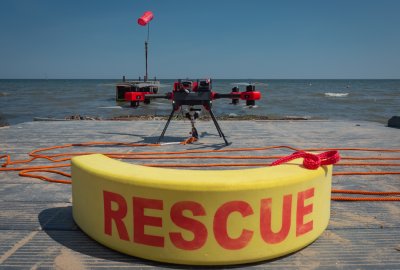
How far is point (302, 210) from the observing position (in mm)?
2848

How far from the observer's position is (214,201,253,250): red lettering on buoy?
8.54ft

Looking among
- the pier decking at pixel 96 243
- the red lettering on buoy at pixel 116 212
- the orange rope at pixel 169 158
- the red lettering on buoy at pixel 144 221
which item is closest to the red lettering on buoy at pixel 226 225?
the pier decking at pixel 96 243

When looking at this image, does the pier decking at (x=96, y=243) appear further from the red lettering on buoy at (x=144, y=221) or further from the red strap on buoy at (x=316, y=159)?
the red strap on buoy at (x=316, y=159)

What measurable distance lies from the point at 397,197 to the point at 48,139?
7.69m

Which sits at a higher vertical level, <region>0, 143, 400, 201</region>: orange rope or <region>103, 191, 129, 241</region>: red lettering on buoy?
<region>103, 191, 129, 241</region>: red lettering on buoy

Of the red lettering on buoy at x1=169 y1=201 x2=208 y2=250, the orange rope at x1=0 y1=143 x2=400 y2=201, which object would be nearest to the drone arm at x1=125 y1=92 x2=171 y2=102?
the orange rope at x1=0 y1=143 x2=400 y2=201

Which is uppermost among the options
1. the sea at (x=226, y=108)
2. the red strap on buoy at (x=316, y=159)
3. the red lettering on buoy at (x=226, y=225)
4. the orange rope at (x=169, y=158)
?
the red strap on buoy at (x=316, y=159)

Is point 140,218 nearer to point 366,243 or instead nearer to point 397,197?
point 366,243

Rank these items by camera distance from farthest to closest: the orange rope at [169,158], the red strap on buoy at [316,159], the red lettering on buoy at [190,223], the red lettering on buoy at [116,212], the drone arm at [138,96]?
the drone arm at [138,96] → the orange rope at [169,158] → the red strap on buoy at [316,159] → the red lettering on buoy at [116,212] → the red lettering on buoy at [190,223]

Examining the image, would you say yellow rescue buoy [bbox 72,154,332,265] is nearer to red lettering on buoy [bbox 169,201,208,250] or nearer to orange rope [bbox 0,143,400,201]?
red lettering on buoy [bbox 169,201,208,250]

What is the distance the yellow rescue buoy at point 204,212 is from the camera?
260 centimetres

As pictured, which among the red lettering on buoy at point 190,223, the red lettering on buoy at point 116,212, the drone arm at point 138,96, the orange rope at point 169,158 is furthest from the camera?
the drone arm at point 138,96

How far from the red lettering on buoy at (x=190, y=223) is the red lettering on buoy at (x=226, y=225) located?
4.0 inches

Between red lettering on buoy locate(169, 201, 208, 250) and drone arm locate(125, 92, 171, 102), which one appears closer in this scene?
red lettering on buoy locate(169, 201, 208, 250)
